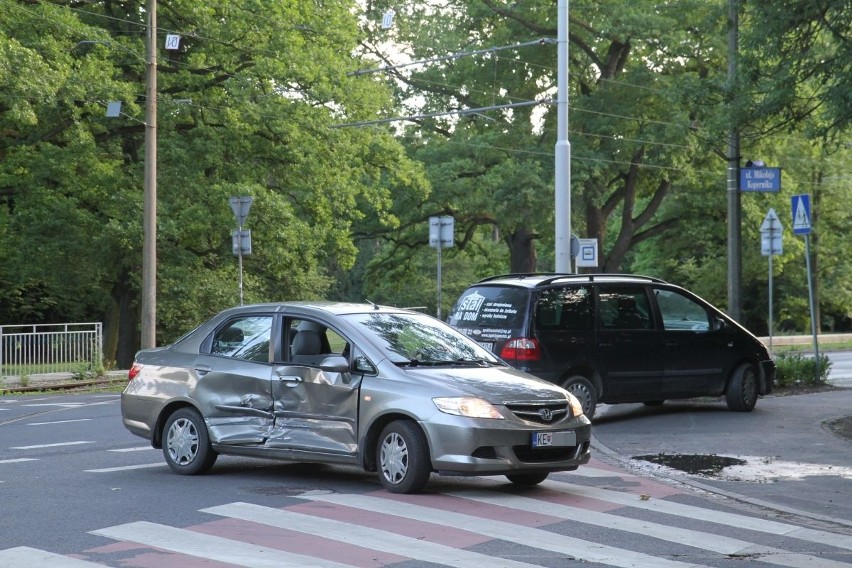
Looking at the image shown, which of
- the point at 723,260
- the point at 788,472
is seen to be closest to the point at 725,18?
the point at 788,472

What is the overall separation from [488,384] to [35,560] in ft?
13.1

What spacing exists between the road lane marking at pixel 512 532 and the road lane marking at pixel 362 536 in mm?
507

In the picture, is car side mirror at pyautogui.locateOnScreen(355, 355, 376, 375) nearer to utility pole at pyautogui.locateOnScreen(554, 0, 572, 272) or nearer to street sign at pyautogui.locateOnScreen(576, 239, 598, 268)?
utility pole at pyautogui.locateOnScreen(554, 0, 572, 272)

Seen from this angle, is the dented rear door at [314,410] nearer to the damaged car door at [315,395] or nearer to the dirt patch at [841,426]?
the damaged car door at [315,395]

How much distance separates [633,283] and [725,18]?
6.21m

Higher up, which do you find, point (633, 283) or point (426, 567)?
point (633, 283)

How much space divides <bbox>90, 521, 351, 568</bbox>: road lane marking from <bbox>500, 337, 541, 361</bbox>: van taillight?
6.82 m

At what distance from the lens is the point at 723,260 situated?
53688mm

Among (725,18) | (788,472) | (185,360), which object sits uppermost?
(725,18)

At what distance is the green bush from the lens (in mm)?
22172

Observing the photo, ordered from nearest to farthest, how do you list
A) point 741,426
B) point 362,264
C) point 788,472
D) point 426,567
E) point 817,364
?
point 426,567 → point 788,472 → point 741,426 → point 817,364 → point 362,264

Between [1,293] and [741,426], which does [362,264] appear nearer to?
[1,293]

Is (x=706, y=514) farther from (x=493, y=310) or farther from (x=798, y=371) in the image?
(x=798, y=371)

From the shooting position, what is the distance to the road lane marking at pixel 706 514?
9.26m
